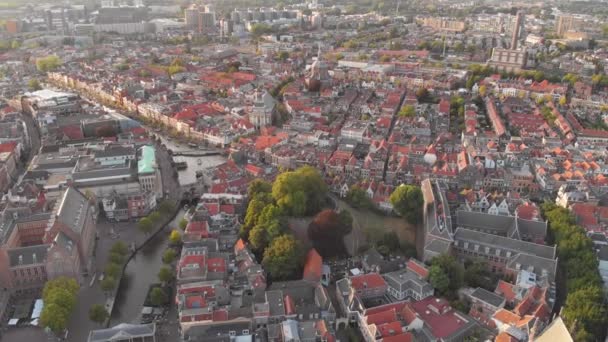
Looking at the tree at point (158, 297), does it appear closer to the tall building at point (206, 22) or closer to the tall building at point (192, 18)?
the tall building at point (206, 22)

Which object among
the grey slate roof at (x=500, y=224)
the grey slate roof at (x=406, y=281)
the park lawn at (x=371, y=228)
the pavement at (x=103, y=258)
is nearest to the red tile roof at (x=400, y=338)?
the grey slate roof at (x=406, y=281)

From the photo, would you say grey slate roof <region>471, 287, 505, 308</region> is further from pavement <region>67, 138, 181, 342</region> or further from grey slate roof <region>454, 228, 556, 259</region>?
pavement <region>67, 138, 181, 342</region>

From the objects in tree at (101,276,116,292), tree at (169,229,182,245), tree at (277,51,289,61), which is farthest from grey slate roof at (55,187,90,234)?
tree at (277,51,289,61)

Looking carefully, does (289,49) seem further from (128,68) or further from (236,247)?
(236,247)

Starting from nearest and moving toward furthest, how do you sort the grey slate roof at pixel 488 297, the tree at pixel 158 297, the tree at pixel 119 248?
the grey slate roof at pixel 488 297
the tree at pixel 158 297
the tree at pixel 119 248

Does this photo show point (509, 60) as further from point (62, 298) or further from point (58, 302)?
point (58, 302)

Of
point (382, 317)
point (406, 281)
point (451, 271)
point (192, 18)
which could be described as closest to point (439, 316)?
point (406, 281)
